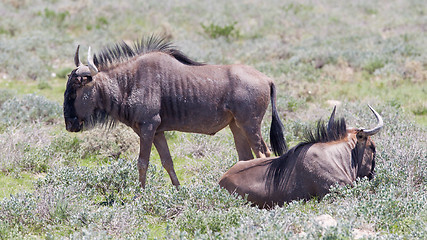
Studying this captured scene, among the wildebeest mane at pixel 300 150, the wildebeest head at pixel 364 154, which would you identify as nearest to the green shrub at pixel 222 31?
the wildebeest mane at pixel 300 150

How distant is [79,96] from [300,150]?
276cm

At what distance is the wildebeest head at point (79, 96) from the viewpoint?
251 inches

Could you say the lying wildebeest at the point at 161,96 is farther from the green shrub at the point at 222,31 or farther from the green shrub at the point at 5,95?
the green shrub at the point at 222,31

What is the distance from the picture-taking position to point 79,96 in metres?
6.45

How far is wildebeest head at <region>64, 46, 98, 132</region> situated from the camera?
637 cm

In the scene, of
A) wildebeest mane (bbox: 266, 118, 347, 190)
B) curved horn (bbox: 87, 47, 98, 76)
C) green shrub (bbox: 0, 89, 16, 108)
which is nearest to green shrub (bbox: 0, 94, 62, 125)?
green shrub (bbox: 0, 89, 16, 108)

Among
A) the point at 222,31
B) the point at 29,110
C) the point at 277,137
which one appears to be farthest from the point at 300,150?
the point at 222,31

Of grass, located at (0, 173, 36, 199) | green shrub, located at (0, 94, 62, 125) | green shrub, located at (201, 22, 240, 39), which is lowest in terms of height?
green shrub, located at (201, 22, 240, 39)

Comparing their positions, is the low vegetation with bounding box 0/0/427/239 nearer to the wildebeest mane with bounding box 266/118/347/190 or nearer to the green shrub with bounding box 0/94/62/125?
the green shrub with bounding box 0/94/62/125

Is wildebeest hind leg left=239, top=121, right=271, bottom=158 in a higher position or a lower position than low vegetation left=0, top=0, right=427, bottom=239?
higher

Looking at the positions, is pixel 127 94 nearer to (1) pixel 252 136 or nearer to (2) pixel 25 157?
(1) pixel 252 136

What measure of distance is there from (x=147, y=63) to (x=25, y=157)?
257 centimetres

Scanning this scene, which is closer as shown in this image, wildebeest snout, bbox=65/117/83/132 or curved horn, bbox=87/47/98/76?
curved horn, bbox=87/47/98/76

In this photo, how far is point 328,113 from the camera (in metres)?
10.6
